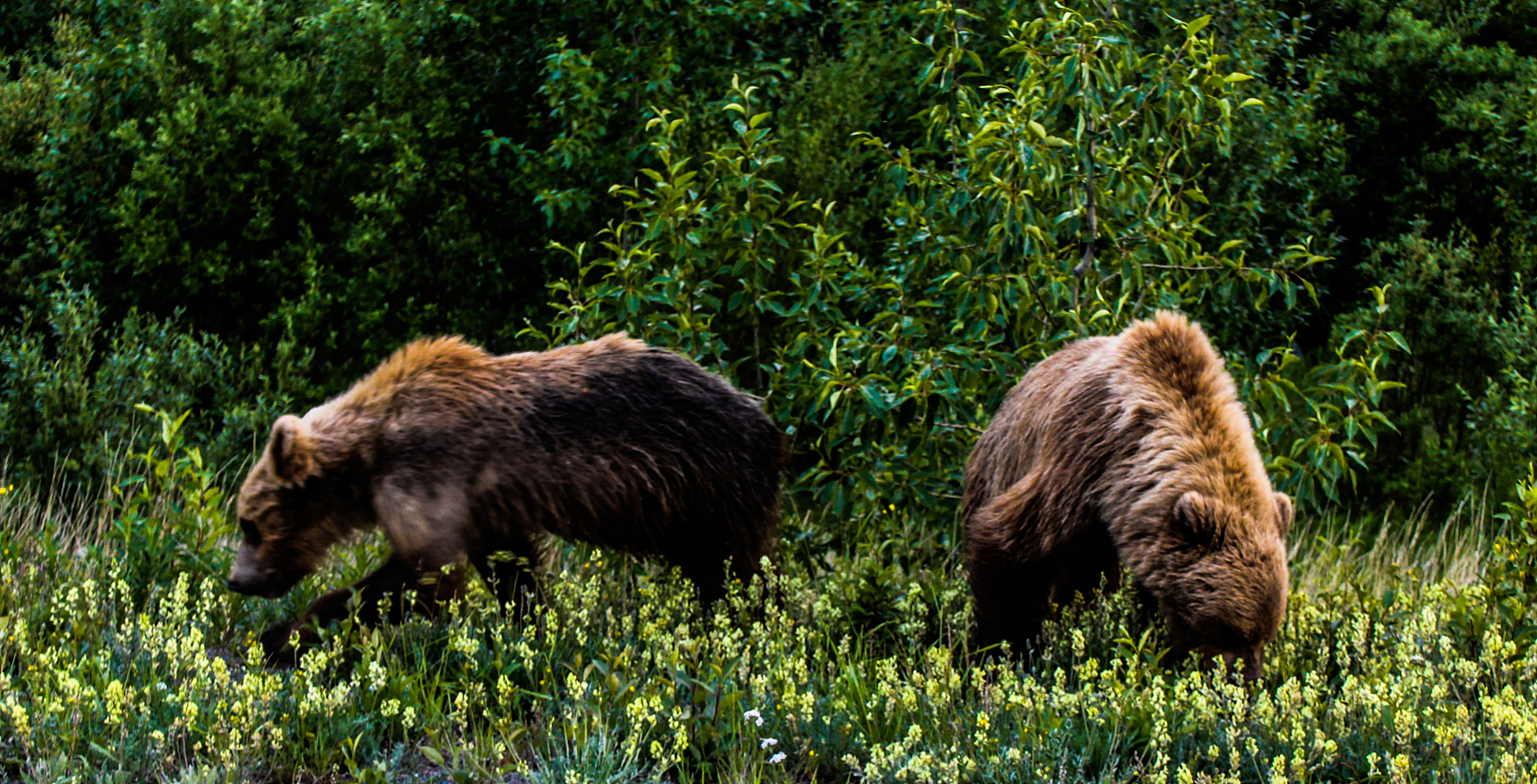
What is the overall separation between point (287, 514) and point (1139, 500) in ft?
10.6

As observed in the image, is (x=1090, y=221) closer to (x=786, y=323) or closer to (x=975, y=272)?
(x=975, y=272)

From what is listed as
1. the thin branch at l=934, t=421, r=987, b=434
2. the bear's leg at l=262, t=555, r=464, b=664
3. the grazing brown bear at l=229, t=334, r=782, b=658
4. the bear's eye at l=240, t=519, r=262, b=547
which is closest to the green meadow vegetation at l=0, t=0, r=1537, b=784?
the thin branch at l=934, t=421, r=987, b=434

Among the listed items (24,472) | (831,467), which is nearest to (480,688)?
(831,467)

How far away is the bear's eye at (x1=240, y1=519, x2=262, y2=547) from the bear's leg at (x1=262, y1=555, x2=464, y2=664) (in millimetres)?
401

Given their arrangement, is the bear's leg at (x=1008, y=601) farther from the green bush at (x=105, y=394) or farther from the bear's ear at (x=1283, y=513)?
the green bush at (x=105, y=394)

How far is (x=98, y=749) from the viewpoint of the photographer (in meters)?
3.99

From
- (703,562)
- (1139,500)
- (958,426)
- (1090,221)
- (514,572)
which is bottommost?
(514,572)

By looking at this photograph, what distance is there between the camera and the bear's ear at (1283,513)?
472 cm

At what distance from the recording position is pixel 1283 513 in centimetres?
478

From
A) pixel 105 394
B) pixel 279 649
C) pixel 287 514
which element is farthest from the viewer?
pixel 105 394

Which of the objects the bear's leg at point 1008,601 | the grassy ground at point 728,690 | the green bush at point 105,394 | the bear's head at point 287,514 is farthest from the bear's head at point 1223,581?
the green bush at point 105,394

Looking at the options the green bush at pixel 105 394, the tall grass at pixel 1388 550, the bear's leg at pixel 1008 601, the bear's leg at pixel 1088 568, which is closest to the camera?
the bear's leg at pixel 1088 568

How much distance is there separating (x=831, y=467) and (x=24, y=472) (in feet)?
16.9

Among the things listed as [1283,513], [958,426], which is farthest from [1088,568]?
[958,426]
